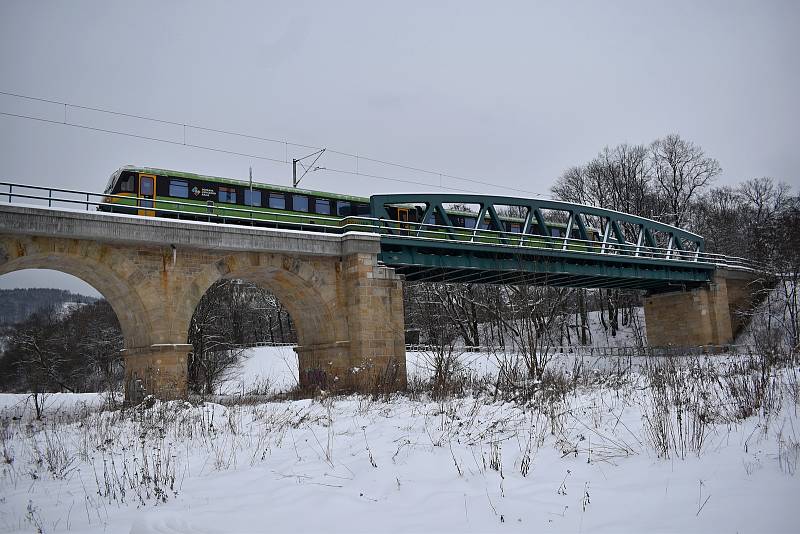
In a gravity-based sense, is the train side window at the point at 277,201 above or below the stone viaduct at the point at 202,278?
above

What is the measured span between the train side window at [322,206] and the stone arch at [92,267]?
9562 mm

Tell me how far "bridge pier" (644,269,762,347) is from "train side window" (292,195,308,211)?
23.3 meters

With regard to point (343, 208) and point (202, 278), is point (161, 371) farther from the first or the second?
point (343, 208)

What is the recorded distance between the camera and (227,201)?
2523 centimetres

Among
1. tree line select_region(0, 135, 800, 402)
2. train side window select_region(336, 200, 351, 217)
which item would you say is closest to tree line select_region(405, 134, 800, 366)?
tree line select_region(0, 135, 800, 402)

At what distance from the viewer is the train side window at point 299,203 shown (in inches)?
1061

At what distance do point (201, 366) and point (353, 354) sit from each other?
14.0 metres

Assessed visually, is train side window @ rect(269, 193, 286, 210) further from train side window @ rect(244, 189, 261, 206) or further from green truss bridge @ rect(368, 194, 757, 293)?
green truss bridge @ rect(368, 194, 757, 293)

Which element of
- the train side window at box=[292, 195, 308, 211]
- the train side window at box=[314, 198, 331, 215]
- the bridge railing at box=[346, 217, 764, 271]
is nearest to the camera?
the bridge railing at box=[346, 217, 764, 271]

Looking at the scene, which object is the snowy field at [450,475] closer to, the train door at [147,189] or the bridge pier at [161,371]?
the bridge pier at [161,371]

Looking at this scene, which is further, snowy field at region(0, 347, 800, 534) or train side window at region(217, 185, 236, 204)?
train side window at region(217, 185, 236, 204)

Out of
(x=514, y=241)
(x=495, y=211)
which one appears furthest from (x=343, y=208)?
(x=514, y=241)

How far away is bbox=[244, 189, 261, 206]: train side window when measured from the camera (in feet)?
84.2

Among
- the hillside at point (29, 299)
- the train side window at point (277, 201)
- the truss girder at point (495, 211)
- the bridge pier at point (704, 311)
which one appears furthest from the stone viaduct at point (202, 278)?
the hillside at point (29, 299)
